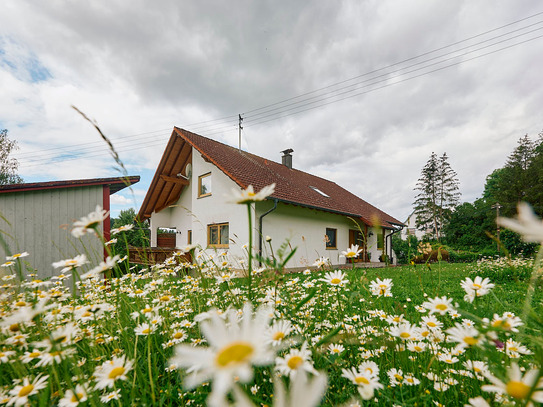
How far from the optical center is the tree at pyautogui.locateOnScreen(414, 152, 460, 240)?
32.2 m

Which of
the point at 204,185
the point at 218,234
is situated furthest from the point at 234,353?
the point at 204,185

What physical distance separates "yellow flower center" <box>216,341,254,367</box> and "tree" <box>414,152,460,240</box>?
37.2m

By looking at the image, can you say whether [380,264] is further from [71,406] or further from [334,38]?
[71,406]

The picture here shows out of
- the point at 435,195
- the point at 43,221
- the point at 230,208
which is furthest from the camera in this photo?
the point at 435,195

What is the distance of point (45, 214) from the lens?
6398 mm

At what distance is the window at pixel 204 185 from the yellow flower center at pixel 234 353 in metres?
10.8

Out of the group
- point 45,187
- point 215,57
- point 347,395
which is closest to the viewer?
point 347,395

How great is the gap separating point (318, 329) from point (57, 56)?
1454 cm

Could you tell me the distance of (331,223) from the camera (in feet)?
39.4

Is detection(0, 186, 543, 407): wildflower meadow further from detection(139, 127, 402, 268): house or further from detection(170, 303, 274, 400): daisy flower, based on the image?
detection(139, 127, 402, 268): house

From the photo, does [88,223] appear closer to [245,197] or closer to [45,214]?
[245,197]

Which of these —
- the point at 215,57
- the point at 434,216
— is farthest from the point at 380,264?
the point at 434,216

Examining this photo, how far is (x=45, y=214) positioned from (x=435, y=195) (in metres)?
38.0

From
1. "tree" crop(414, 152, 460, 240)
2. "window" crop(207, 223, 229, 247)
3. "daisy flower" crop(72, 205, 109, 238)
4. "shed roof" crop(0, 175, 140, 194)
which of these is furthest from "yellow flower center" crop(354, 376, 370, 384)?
"tree" crop(414, 152, 460, 240)
